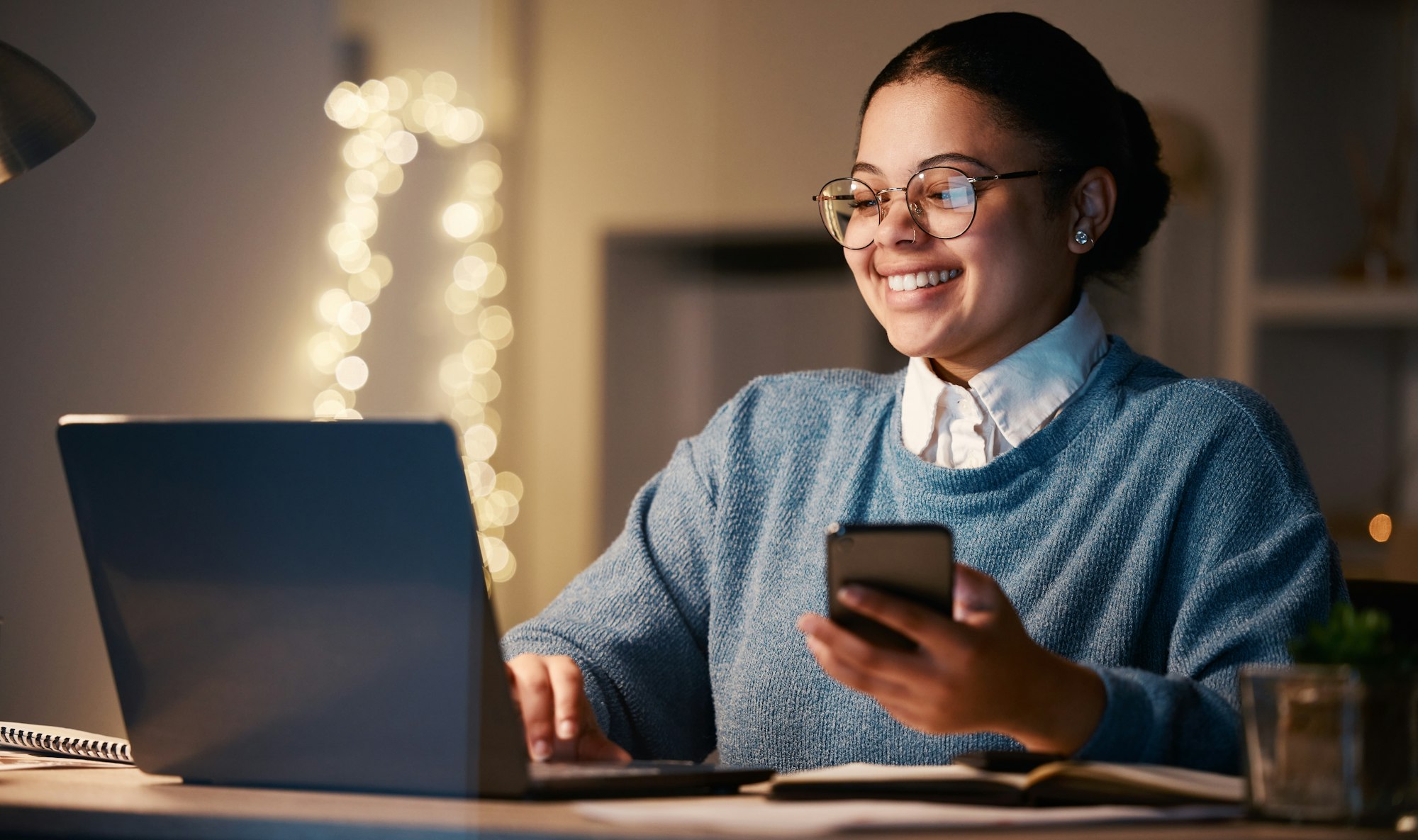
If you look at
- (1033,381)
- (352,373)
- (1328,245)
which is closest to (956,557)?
(1033,381)

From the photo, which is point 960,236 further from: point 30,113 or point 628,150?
point 628,150

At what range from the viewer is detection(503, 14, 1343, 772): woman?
1.15m

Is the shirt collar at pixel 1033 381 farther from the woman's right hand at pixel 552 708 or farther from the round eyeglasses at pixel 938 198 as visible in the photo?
the woman's right hand at pixel 552 708

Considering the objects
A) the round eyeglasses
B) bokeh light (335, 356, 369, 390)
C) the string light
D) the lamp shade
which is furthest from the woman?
the string light

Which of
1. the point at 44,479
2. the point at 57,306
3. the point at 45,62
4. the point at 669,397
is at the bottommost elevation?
the point at 669,397

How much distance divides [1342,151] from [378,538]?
2.95 metres

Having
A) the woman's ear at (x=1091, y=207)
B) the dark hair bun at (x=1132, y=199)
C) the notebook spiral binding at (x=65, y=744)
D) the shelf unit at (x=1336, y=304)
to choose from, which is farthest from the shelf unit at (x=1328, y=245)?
the notebook spiral binding at (x=65, y=744)

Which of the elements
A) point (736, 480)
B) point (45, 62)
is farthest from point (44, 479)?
point (736, 480)

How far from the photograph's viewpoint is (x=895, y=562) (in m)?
0.80

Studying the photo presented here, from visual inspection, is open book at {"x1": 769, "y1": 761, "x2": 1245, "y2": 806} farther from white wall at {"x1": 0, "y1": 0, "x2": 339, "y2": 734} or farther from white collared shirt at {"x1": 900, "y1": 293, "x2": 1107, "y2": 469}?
white wall at {"x1": 0, "y1": 0, "x2": 339, "y2": 734}

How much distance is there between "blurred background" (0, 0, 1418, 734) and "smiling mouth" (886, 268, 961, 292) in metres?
0.25

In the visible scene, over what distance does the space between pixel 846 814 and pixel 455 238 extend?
11.1 feet

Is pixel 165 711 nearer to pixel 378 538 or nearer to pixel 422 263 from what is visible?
pixel 378 538

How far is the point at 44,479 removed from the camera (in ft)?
Answer: 5.07
